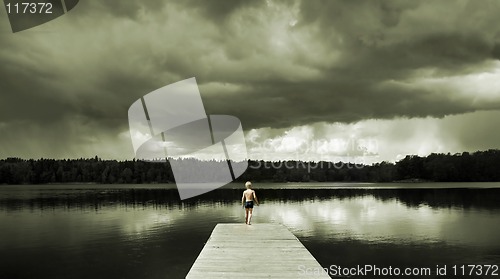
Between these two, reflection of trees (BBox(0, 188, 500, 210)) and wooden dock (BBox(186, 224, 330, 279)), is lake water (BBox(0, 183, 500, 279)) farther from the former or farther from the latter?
reflection of trees (BBox(0, 188, 500, 210))

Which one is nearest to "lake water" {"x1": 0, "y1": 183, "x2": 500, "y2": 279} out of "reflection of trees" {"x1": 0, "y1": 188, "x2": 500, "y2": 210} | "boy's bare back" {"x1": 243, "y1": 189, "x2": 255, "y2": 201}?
"boy's bare back" {"x1": 243, "y1": 189, "x2": 255, "y2": 201}

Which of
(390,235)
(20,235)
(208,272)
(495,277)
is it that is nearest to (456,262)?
(495,277)

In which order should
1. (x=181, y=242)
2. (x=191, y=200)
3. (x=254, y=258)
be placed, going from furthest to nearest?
1. (x=191, y=200)
2. (x=181, y=242)
3. (x=254, y=258)

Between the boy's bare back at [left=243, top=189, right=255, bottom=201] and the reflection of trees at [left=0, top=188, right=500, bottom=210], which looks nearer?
the boy's bare back at [left=243, top=189, right=255, bottom=201]

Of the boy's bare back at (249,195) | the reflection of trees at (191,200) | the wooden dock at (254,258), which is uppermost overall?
the boy's bare back at (249,195)

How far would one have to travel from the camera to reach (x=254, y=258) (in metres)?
15.6

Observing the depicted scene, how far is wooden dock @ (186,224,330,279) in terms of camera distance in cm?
1336

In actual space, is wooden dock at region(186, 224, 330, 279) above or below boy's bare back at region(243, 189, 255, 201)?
below

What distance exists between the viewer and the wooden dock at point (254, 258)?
13359 mm

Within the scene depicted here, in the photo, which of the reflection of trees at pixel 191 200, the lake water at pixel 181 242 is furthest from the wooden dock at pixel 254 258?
the reflection of trees at pixel 191 200

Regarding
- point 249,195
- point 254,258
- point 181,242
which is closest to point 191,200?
point 181,242

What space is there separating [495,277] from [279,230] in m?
12.5

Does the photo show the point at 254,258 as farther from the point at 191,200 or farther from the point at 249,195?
the point at 191,200

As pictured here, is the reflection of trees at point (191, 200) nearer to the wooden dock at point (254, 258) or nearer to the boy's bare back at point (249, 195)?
the boy's bare back at point (249, 195)
